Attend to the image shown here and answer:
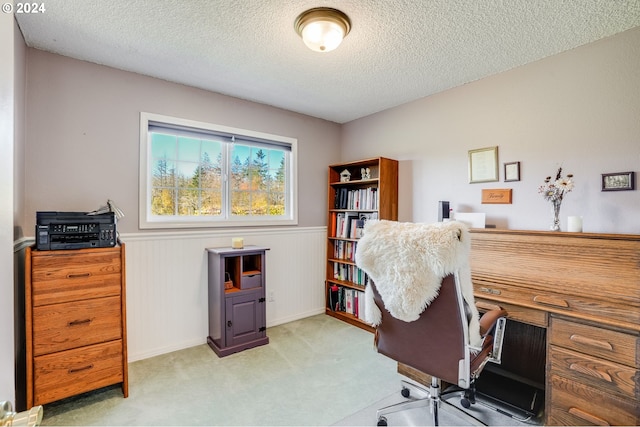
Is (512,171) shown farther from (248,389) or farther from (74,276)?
(74,276)

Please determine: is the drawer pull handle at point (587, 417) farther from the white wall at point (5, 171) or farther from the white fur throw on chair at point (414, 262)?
the white wall at point (5, 171)

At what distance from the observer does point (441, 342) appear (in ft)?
5.08

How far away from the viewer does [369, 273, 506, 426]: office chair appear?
Result: 1.49 meters

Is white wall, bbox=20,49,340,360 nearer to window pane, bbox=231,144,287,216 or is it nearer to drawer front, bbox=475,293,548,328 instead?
window pane, bbox=231,144,287,216

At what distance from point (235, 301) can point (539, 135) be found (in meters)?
2.82

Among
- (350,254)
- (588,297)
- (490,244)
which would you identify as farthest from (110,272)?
(588,297)

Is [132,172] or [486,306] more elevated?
[132,172]

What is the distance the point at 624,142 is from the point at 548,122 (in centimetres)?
46

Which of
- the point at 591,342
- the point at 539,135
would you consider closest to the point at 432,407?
the point at 591,342

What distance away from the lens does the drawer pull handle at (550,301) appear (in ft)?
5.51

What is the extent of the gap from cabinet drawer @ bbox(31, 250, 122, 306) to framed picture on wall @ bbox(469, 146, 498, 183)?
2.85 metres

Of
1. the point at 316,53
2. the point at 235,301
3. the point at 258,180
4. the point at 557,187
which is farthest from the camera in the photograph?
the point at 258,180

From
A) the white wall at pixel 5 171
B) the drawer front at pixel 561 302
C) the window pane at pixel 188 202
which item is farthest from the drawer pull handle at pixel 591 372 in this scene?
the window pane at pixel 188 202

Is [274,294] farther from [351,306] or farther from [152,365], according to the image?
[152,365]
